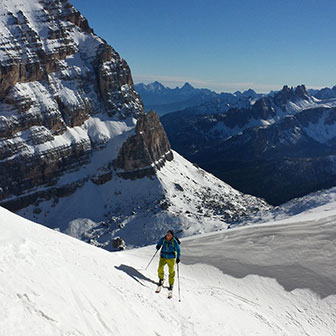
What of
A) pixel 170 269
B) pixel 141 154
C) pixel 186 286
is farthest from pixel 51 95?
pixel 170 269

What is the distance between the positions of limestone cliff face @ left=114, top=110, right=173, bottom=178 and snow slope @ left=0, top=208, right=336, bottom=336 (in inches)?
2452

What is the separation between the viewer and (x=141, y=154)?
84.2 metres

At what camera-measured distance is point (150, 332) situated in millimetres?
9555

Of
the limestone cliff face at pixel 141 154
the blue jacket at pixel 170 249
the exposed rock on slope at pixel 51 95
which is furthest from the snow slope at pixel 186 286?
the exposed rock on slope at pixel 51 95

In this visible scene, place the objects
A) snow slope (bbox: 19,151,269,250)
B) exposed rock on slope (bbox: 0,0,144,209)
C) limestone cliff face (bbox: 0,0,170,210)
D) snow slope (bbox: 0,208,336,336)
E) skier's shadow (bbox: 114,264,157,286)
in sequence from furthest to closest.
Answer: limestone cliff face (bbox: 0,0,170,210) < exposed rock on slope (bbox: 0,0,144,209) < snow slope (bbox: 19,151,269,250) < skier's shadow (bbox: 114,264,157,286) < snow slope (bbox: 0,208,336,336)

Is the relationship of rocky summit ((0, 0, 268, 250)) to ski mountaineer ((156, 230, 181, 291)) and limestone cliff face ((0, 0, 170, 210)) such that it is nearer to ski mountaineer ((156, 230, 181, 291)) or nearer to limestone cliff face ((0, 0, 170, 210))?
limestone cliff face ((0, 0, 170, 210))

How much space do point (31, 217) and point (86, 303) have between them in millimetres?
68951

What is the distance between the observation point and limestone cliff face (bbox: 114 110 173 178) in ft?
274

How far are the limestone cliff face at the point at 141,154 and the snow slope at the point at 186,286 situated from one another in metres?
62.3

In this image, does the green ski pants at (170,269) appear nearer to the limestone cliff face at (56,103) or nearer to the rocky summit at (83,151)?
the rocky summit at (83,151)

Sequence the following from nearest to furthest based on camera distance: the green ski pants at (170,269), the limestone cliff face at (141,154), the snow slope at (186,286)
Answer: the snow slope at (186,286) → the green ski pants at (170,269) → the limestone cliff face at (141,154)

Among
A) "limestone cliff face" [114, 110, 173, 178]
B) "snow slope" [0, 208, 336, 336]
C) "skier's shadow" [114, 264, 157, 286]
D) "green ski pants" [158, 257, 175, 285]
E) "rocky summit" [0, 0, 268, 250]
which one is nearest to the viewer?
"snow slope" [0, 208, 336, 336]

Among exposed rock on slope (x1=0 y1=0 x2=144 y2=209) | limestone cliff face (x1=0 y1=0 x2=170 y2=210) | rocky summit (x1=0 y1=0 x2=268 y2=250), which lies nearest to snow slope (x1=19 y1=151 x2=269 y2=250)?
rocky summit (x1=0 y1=0 x2=268 y2=250)

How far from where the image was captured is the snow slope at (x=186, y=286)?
8.74 meters
